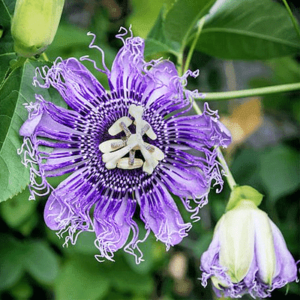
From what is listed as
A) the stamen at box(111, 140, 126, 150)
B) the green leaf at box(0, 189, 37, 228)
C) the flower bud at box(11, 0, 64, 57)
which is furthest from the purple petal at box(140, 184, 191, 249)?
the green leaf at box(0, 189, 37, 228)

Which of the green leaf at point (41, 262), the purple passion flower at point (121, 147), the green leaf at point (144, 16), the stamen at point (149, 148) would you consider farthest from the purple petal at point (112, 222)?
the green leaf at point (144, 16)

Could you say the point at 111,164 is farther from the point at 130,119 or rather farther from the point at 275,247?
the point at 275,247

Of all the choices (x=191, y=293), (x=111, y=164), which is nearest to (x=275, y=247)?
(x=111, y=164)

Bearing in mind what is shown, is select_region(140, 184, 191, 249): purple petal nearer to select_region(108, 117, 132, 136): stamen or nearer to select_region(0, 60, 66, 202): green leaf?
select_region(108, 117, 132, 136): stamen

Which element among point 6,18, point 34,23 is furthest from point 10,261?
point 34,23

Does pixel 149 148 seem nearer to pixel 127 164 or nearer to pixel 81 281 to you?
pixel 127 164
